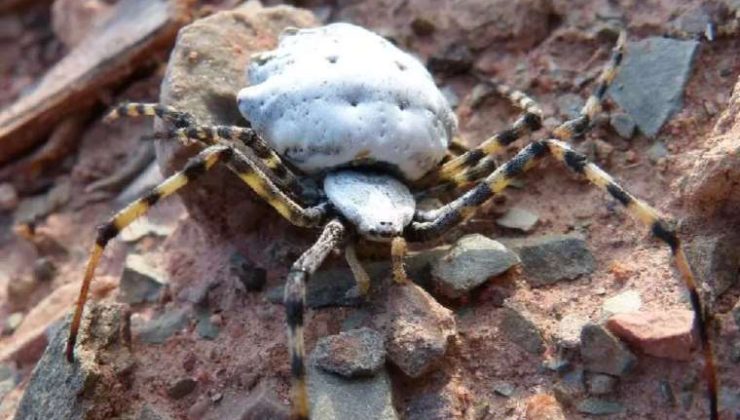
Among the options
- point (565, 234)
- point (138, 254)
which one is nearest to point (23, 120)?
point (138, 254)

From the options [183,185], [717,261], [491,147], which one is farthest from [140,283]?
[717,261]

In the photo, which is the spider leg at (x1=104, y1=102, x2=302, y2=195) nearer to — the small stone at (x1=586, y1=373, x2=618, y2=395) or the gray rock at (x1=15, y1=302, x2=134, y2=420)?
the gray rock at (x1=15, y1=302, x2=134, y2=420)

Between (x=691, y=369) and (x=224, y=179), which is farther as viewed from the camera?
(x=224, y=179)

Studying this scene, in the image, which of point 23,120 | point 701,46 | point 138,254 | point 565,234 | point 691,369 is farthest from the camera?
point 23,120

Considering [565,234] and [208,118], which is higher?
[208,118]

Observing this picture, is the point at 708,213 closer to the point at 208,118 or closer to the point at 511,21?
the point at 511,21

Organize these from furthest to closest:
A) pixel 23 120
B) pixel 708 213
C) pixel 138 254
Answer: pixel 23 120, pixel 138 254, pixel 708 213

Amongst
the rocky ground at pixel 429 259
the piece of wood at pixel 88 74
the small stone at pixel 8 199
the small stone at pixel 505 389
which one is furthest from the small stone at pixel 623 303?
the small stone at pixel 8 199

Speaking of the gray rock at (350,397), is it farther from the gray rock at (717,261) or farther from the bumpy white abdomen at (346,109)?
the gray rock at (717,261)
